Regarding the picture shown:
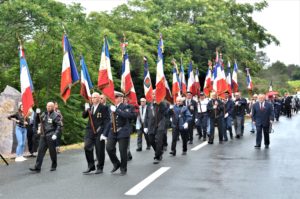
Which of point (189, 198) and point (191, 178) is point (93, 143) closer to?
point (191, 178)

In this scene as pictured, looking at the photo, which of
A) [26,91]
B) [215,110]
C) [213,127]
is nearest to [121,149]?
[26,91]

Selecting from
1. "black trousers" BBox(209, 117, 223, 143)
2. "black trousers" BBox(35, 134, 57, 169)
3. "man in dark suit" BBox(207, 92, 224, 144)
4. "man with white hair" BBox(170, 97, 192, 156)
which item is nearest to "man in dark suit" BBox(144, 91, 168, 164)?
"man with white hair" BBox(170, 97, 192, 156)

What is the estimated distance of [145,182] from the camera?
378 inches

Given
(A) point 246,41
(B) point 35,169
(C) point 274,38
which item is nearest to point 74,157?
(B) point 35,169

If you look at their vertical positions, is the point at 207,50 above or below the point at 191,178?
above

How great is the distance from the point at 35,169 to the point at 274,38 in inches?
1546

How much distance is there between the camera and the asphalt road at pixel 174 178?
8.55 m

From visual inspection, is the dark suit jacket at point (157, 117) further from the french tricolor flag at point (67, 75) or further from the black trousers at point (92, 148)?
the black trousers at point (92, 148)

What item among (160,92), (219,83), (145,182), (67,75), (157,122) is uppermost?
(219,83)

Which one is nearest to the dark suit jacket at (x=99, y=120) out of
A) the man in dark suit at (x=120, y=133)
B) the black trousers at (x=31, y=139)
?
the man in dark suit at (x=120, y=133)

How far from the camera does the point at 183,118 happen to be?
579 inches

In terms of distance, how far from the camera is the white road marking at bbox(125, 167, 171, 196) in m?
8.61

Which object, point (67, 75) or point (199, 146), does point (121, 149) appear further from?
point (199, 146)

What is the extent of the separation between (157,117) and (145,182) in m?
3.66
